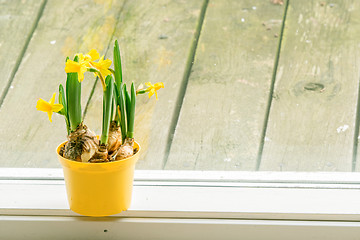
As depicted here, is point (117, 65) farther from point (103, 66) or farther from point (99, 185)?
point (99, 185)

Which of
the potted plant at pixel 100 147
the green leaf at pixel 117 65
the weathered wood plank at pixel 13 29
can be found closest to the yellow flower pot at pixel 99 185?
the potted plant at pixel 100 147

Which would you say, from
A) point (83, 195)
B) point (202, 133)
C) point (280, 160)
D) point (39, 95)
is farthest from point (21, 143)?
point (280, 160)

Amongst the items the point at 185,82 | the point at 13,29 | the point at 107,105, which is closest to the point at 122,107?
the point at 107,105

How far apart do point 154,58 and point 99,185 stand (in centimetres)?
→ 25

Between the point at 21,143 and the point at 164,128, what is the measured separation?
9.5 inches

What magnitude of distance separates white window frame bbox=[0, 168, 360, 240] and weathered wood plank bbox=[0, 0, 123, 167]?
69 millimetres

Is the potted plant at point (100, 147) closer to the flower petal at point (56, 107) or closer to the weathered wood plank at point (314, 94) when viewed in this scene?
the flower petal at point (56, 107)

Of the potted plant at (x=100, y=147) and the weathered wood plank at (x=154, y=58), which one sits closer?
the potted plant at (x=100, y=147)

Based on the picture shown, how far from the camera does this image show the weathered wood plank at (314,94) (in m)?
0.94

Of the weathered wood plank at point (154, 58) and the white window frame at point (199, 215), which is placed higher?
the weathered wood plank at point (154, 58)

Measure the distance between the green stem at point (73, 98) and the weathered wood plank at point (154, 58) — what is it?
15 centimetres

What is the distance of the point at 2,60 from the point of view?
99 cm

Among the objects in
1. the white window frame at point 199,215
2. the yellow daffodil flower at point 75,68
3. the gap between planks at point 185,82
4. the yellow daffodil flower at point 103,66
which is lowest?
the white window frame at point 199,215

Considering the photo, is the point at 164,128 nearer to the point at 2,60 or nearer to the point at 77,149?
the point at 77,149
